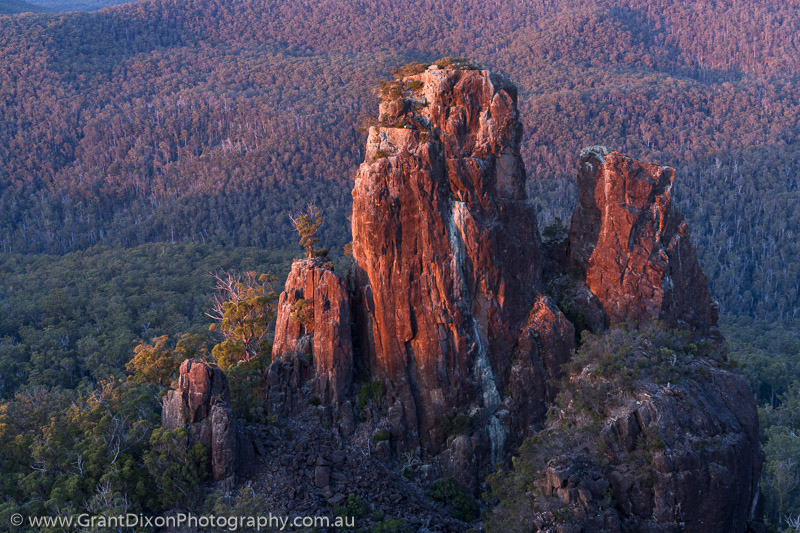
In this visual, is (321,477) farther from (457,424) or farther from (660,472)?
(660,472)

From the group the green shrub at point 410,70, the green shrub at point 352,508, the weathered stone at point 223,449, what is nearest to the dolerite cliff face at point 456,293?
the green shrub at point 410,70

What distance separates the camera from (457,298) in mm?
32219

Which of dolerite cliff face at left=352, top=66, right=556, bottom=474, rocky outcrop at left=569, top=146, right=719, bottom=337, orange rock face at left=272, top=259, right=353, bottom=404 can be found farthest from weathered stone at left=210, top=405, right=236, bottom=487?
rocky outcrop at left=569, top=146, right=719, bottom=337

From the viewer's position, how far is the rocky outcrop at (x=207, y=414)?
28750mm

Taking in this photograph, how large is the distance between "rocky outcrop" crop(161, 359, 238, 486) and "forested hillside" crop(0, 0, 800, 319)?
75562 millimetres

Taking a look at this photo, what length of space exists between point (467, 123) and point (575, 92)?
452 ft

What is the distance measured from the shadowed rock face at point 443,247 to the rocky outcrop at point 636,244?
391 centimetres

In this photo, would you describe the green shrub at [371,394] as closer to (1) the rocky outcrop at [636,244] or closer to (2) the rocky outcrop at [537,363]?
(2) the rocky outcrop at [537,363]

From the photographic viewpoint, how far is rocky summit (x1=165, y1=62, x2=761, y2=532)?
1261 inches

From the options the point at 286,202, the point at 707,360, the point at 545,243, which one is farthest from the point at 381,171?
the point at 286,202

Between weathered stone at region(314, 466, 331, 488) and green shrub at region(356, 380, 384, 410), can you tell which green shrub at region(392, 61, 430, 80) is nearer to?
green shrub at region(356, 380, 384, 410)

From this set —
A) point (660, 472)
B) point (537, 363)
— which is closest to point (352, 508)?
point (537, 363)

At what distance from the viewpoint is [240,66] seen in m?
194

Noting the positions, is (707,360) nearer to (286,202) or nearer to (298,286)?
(298,286)
